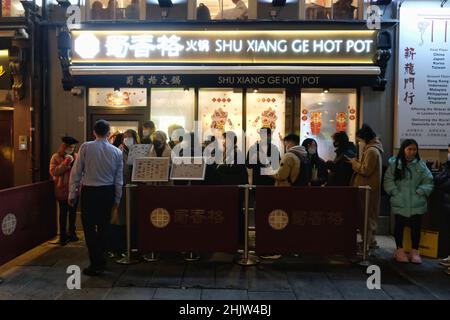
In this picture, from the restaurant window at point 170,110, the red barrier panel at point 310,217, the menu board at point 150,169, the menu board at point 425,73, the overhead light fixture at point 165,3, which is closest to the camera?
the red barrier panel at point 310,217

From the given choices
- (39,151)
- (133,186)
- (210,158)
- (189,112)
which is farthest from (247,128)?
(39,151)

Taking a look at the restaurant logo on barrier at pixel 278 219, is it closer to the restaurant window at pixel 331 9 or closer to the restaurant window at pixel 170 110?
the restaurant window at pixel 170 110

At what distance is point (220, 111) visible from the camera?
9258mm

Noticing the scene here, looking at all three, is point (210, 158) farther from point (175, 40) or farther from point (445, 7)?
point (445, 7)

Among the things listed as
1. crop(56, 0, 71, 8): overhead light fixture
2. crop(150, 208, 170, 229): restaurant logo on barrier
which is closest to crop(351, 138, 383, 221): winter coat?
crop(150, 208, 170, 229): restaurant logo on barrier

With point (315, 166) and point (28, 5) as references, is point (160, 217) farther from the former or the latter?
point (28, 5)

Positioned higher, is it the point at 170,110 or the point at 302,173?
the point at 170,110

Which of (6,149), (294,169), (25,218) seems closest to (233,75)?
(294,169)

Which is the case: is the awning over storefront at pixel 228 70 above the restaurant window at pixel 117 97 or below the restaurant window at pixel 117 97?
above

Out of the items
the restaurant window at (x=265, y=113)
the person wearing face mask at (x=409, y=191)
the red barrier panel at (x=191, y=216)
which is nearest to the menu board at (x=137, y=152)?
the red barrier panel at (x=191, y=216)

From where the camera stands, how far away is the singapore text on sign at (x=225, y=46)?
8.25 meters

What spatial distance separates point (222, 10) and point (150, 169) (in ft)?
14.8

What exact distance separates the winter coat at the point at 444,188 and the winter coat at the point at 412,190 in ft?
0.88

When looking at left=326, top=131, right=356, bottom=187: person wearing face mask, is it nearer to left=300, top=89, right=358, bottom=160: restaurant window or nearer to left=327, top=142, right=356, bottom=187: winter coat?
left=327, top=142, right=356, bottom=187: winter coat
